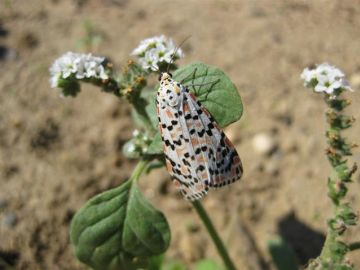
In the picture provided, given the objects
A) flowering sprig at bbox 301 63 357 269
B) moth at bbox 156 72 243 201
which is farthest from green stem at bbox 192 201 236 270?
flowering sprig at bbox 301 63 357 269

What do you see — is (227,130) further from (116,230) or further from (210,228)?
(116,230)

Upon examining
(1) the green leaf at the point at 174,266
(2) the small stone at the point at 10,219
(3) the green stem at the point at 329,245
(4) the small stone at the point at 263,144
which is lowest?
(3) the green stem at the point at 329,245

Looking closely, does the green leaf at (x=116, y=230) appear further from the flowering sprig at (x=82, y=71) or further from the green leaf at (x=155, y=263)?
the green leaf at (x=155, y=263)

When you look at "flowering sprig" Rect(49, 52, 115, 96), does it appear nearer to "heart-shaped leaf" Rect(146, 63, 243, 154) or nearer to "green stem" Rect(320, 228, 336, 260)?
"heart-shaped leaf" Rect(146, 63, 243, 154)

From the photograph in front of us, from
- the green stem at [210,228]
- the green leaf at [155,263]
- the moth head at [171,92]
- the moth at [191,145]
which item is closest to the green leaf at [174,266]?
the green leaf at [155,263]

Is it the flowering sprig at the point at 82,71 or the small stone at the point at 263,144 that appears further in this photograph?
the small stone at the point at 263,144

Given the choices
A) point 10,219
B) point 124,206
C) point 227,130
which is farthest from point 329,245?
point 10,219

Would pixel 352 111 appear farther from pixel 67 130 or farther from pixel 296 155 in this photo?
pixel 67 130
